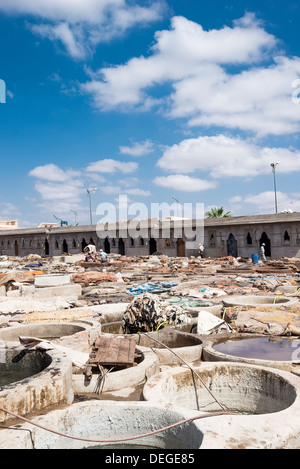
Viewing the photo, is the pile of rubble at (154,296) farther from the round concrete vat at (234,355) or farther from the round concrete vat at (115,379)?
the round concrete vat at (115,379)

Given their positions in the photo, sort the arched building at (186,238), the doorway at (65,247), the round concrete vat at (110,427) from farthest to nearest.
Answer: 1. the doorway at (65,247)
2. the arched building at (186,238)
3. the round concrete vat at (110,427)

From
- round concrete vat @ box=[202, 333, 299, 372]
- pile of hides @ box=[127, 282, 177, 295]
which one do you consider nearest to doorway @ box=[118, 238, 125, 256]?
pile of hides @ box=[127, 282, 177, 295]

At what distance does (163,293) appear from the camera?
13.3 meters

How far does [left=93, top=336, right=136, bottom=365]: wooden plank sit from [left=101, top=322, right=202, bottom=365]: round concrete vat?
1.48ft

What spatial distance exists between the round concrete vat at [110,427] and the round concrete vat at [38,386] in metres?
0.28

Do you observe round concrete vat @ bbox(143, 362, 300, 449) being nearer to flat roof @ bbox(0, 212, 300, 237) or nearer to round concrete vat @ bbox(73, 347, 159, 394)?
round concrete vat @ bbox(73, 347, 159, 394)

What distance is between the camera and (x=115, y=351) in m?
6.07

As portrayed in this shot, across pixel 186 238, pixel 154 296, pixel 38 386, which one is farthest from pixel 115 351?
pixel 186 238

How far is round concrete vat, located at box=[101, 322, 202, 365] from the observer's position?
6531mm

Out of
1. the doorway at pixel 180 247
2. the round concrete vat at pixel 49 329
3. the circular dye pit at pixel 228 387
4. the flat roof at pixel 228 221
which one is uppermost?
the flat roof at pixel 228 221

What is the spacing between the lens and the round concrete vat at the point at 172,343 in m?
6.53

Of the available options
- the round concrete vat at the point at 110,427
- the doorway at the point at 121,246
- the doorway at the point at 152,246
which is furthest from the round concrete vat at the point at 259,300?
the doorway at the point at 121,246
